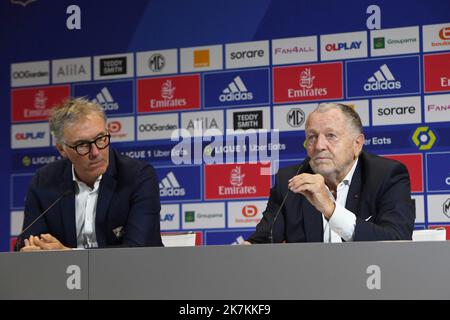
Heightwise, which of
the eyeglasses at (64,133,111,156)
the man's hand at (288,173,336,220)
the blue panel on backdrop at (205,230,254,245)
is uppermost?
the eyeglasses at (64,133,111,156)

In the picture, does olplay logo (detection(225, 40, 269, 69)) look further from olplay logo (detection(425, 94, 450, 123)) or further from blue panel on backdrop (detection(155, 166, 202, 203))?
olplay logo (detection(425, 94, 450, 123))

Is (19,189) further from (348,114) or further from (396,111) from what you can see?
(348,114)

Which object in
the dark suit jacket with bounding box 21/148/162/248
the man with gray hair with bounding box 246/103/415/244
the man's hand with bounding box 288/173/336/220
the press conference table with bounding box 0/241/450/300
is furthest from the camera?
the dark suit jacket with bounding box 21/148/162/248

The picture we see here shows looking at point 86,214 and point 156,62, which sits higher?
point 156,62

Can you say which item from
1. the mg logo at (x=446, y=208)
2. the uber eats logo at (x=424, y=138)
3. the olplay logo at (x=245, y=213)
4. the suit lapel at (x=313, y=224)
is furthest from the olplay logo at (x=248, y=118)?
the suit lapel at (x=313, y=224)

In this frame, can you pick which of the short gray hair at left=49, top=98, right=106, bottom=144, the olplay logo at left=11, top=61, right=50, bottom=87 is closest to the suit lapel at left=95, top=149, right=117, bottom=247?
the short gray hair at left=49, top=98, right=106, bottom=144

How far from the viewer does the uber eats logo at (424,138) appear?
5.21 m

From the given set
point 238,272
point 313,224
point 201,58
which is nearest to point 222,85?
point 201,58

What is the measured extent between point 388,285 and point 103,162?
178cm

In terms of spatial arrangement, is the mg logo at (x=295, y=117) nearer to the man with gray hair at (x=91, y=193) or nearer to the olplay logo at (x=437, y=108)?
the olplay logo at (x=437, y=108)

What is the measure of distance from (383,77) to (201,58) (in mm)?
1310

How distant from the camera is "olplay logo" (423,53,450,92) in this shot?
17.0 ft

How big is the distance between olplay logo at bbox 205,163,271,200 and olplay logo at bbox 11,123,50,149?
1304mm

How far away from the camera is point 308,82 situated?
552 cm
